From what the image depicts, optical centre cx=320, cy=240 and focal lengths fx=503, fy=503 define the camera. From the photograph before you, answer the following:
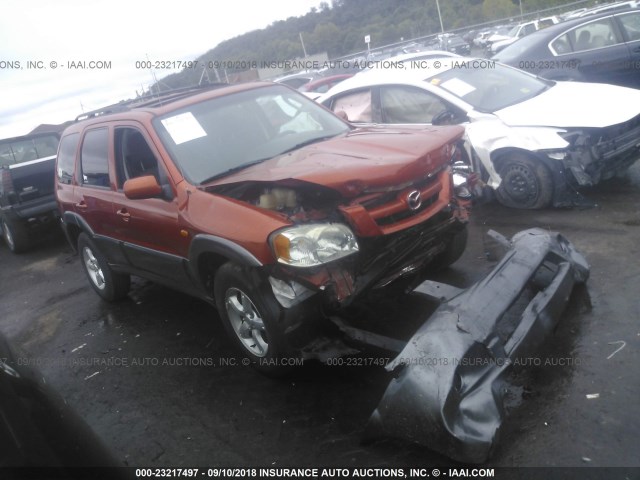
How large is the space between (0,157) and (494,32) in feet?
78.5

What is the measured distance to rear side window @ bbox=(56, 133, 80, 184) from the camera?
5140 mm

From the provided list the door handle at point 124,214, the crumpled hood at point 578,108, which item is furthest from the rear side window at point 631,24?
the door handle at point 124,214

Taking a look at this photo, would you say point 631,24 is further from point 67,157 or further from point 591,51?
point 67,157

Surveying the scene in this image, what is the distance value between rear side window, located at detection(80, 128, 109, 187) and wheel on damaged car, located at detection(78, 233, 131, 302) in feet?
2.33

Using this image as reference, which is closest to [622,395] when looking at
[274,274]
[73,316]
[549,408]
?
[549,408]

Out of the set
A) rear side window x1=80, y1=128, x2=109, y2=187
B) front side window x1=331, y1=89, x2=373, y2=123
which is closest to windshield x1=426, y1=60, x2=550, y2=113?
front side window x1=331, y1=89, x2=373, y2=123

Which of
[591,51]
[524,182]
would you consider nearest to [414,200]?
[524,182]

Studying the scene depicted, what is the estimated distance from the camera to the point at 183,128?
3818 millimetres

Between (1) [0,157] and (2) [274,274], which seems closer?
(2) [274,274]

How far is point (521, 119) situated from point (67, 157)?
15.8ft

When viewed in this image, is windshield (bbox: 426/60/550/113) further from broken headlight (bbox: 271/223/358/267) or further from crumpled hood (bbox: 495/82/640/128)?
broken headlight (bbox: 271/223/358/267)

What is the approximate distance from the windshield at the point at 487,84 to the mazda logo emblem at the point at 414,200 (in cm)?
293

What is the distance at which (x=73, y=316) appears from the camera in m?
5.41

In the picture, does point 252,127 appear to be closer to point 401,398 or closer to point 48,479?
point 401,398
